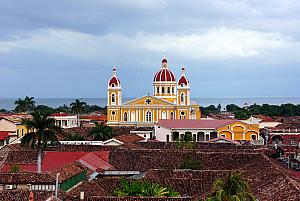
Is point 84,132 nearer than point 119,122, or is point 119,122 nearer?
point 84,132

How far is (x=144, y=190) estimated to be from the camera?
30547mm

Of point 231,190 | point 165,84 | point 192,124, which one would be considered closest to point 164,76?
point 165,84

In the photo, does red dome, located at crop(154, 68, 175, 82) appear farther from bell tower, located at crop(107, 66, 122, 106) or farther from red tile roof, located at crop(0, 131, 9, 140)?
red tile roof, located at crop(0, 131, 9, 140)

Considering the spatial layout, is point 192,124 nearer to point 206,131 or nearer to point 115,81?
point 206,131

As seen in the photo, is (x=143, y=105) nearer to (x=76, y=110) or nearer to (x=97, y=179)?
(x=76, y=110)

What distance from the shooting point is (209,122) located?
75812 millimetres

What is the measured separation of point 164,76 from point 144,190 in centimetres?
6072

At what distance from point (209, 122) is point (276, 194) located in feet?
156

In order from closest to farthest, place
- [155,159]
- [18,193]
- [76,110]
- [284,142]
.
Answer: [18,193] → [155,159] → [284,142] → [76,110]

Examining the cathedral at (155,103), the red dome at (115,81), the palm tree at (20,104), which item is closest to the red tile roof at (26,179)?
the cathedral at (155,103)

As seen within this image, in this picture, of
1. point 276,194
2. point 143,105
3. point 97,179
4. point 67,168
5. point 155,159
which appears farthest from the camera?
point 143,105

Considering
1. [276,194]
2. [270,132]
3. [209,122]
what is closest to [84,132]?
[209,122]

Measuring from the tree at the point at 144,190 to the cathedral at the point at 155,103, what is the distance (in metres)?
55.5

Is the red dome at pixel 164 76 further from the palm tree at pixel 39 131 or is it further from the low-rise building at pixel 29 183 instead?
the low-rise building at pixel 29 183
